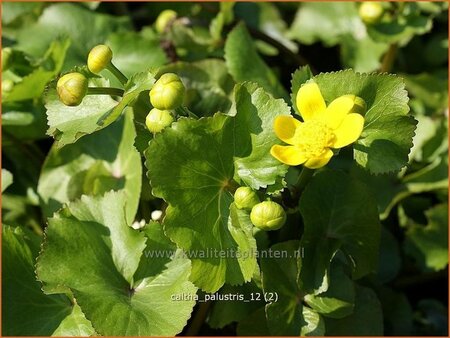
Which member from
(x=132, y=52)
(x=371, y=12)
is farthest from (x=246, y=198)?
(x=371, y=12)

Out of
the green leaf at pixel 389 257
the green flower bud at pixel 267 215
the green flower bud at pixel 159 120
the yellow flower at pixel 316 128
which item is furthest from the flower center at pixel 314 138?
the green leaf at pixel 389 257

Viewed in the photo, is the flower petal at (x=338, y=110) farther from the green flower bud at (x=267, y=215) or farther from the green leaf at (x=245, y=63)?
the green leaf at (x=245, y=63)

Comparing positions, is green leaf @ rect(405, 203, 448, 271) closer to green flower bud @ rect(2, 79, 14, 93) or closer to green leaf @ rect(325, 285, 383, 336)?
green leaf @ rect(325, 285, 383, 336)

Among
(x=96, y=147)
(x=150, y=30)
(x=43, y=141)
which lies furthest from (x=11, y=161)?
(x=150, y=30)

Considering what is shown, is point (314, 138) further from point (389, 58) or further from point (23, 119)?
point (389, 58)

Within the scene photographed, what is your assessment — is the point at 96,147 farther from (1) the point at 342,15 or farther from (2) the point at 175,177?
(1) the point at 342,15

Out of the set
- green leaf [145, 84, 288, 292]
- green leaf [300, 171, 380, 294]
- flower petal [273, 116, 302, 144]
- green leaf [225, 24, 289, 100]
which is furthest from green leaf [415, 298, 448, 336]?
flower petal [273, 116, 302, 144]
